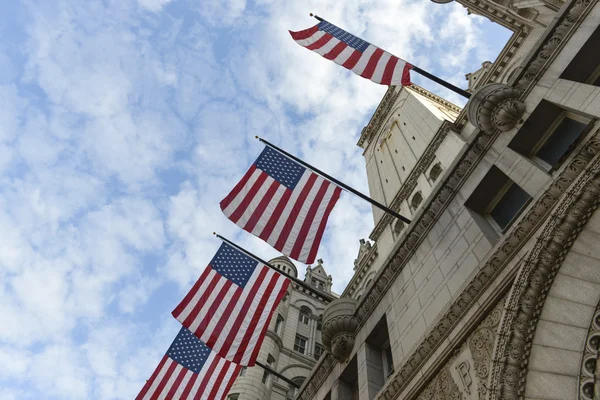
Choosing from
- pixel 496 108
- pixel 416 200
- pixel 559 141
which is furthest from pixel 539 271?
pixel 416 200

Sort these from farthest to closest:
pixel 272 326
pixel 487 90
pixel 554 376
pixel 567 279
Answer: pixel 272 326 → pixel 487 90 → pixel 567 279 → pixel 554 376

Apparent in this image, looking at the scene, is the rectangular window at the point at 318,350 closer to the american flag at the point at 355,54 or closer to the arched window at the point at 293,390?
the arched window at the point at 293,390

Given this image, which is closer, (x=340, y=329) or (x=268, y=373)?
(x=340, y=329)

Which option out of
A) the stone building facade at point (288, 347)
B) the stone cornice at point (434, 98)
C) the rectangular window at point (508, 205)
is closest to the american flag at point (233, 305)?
the stone building facade at point (288, 347)

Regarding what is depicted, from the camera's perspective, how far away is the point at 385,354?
14.6 m

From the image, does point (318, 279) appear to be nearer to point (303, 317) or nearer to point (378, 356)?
point (303, 317)

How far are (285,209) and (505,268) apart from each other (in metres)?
8.49

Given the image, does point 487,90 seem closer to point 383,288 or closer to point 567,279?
point 567,279

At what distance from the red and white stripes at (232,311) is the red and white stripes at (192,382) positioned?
2.64 meters

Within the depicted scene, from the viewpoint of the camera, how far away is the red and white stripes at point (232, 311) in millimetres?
15547

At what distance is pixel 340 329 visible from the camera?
634 inches

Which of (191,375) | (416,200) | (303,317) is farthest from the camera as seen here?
(303,317)

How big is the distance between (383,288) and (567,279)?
755cm

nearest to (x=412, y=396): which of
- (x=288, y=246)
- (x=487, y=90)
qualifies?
(x=288, y=246)
